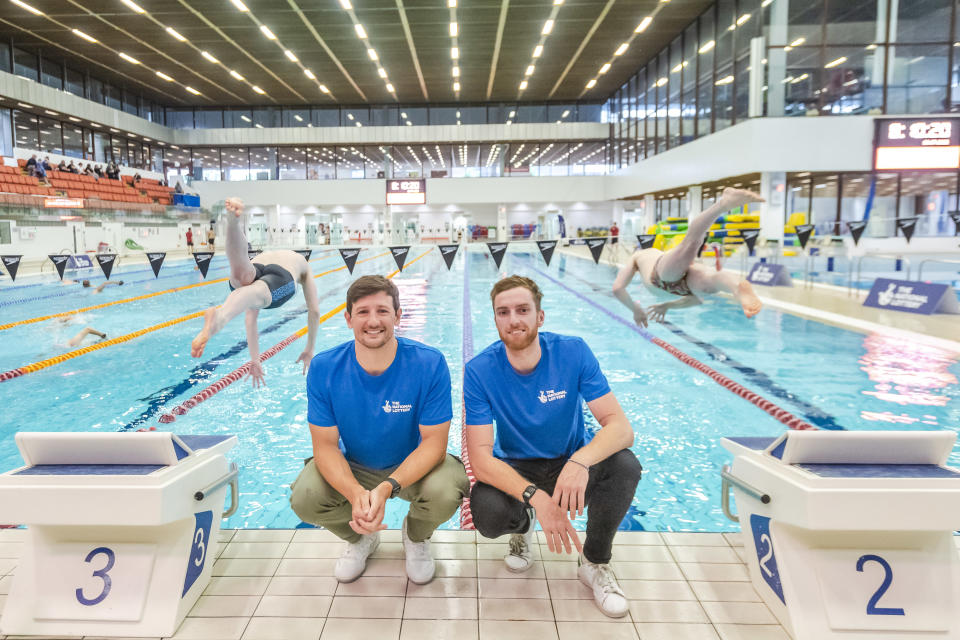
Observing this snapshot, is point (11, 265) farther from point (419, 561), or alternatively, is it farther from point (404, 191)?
point (404, 191)

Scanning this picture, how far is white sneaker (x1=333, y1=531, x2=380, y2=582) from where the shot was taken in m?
2.16

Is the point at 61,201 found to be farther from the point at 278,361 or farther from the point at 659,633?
the point at 659,633

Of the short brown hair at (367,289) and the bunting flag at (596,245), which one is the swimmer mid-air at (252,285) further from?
the bunting flag at (596,245)

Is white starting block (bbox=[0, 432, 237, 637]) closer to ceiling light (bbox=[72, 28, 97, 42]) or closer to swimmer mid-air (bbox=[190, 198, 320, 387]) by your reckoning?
swimmer mid-air (bbox=[190, 198, 320, 387])

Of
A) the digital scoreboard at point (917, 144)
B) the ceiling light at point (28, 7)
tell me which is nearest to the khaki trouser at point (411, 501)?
the digital scoreboard at point (917, 144)

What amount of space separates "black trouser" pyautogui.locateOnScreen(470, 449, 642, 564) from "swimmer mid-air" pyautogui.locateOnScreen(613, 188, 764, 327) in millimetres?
1826

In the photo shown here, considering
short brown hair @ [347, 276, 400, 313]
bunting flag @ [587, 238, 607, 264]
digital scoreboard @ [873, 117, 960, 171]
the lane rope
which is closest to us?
short brown hair @ [347, 276, 400, 313]

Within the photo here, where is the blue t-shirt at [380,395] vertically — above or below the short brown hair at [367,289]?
below

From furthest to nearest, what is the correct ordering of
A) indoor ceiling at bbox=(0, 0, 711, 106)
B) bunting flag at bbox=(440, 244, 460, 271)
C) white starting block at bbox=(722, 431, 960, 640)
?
1. indoor ceiling at bbox=(0, 0, 711, 106)
2. bunting flag at bbox=(440, 244, 460, 271)
3. white starting block at bbox=(722, 431, 960, 640)

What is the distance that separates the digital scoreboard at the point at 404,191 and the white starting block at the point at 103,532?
2953 centimetres

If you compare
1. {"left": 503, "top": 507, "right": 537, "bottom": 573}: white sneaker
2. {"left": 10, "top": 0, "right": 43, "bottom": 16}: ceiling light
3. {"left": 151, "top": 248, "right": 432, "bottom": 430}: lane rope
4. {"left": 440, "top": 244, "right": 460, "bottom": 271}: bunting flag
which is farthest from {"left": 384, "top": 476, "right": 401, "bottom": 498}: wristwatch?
{"left": 10, "top": 0, "right": 43, "bottom": 16}: ceiling light

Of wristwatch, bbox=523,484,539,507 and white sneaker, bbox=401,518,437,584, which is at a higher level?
wristwatch, bbox=523,484,539,507

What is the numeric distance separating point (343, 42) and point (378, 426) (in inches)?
732

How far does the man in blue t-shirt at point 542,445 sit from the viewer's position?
6.68ft
